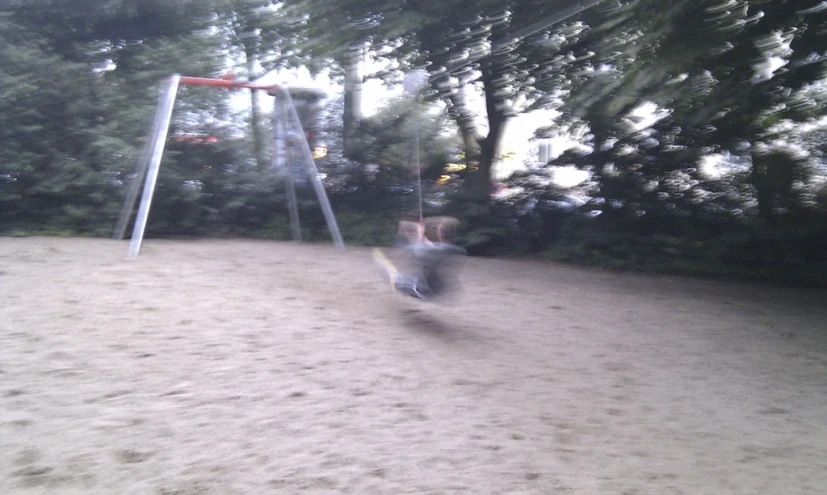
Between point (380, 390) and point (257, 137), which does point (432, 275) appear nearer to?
point (380, 390)

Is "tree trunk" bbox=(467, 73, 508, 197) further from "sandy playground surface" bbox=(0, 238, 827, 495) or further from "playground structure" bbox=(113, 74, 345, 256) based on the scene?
"sandy playground surface" bbox=(0, 238, 827, 495)

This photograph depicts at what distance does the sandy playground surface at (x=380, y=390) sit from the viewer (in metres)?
4.04

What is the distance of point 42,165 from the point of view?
1271cm

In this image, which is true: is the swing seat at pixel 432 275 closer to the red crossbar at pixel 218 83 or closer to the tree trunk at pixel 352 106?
the red crossbar at pixel 218 83

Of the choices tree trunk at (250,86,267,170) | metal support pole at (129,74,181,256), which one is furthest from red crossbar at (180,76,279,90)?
tree trunk at (250,86,267,170)

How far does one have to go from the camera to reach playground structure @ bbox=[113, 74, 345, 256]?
32.9 ft

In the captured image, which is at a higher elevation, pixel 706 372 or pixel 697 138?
pixel 697 138

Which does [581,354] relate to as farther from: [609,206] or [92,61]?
[92,61]

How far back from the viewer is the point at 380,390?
17.3 ft

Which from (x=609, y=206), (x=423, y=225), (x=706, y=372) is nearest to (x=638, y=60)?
(x=423, y=225)

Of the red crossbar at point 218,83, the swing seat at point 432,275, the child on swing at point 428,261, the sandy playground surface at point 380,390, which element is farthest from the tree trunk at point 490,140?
the swing seat at point 432,275

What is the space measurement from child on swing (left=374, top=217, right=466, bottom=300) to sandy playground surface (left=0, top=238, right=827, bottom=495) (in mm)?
351

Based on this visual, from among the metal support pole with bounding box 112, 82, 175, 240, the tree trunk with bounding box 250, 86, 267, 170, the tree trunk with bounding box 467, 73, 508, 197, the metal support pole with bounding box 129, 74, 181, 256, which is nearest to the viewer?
the metal support pole with bounding box 129, 74, 181, 256

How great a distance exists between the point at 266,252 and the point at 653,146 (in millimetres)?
6159
